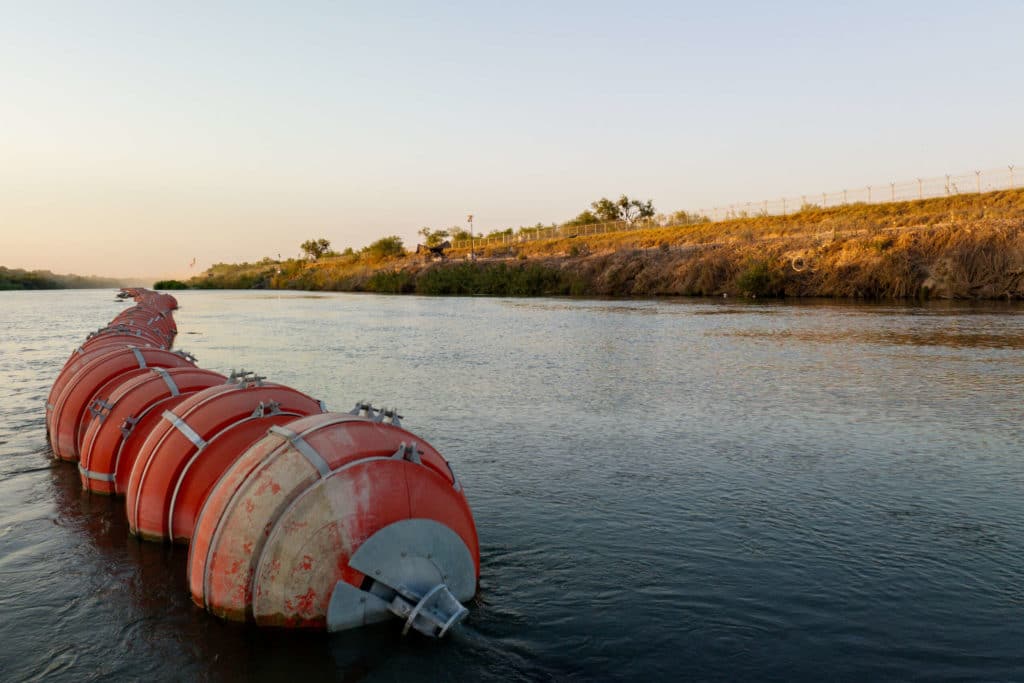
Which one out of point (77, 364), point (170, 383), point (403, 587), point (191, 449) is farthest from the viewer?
point (77, 364)

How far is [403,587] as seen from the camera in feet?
17.9

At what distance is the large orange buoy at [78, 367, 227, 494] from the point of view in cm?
862

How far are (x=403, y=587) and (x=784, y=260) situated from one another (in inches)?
2350

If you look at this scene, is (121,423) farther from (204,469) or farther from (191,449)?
(204,469)

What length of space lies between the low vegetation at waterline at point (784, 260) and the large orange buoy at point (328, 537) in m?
49.9

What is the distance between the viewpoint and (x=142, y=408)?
28.6 ft

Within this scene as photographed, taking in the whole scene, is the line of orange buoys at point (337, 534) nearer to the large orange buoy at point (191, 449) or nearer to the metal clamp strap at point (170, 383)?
the large orange buoy at point (191, 449)

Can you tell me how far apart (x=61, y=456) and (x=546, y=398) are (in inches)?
343

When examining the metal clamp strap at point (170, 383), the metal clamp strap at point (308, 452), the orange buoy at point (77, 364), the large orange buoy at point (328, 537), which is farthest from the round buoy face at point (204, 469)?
the orange buoy at point (77, 364)

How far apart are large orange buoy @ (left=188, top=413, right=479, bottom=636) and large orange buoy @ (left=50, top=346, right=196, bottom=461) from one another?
584 centimetres

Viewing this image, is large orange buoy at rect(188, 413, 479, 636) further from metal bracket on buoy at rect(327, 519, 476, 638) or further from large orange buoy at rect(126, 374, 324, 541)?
large orange buoy at rect(126, 374, 324, 541)

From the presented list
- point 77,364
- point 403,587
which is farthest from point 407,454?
point 77,364

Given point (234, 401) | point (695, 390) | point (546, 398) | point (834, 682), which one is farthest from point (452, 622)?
point (695, 390)

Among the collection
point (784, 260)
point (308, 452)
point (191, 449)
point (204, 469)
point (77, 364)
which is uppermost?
point (784, 260)
